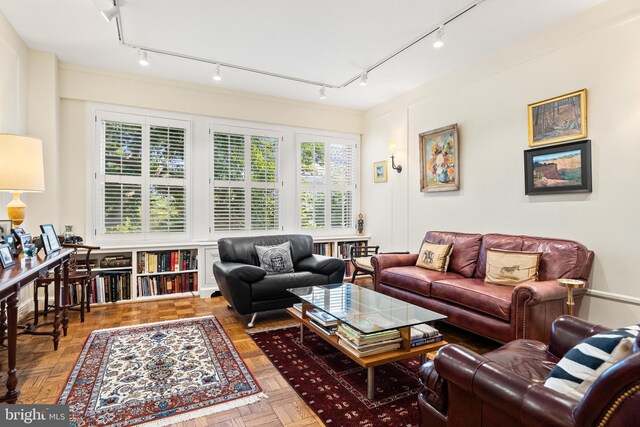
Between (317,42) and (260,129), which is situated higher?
(317,42)

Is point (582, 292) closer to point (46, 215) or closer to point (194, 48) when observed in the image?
point (194, 48)

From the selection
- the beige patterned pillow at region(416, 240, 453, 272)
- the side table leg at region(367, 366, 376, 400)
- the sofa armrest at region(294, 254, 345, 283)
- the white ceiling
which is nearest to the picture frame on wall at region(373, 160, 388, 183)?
the white ceiling

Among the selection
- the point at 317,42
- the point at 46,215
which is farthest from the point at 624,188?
the point at 46,215

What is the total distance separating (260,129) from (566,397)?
4.85 meters

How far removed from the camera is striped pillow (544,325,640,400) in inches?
41.8

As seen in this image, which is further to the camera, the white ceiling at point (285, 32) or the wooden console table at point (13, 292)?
the white ceiling at point (285, 32)

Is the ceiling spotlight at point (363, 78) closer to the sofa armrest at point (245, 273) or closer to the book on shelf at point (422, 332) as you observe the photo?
the sofa armrest at point (245, 273)

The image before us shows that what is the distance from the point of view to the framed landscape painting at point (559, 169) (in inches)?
116

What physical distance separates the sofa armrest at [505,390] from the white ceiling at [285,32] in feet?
9.19

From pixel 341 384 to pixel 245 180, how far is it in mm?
3490

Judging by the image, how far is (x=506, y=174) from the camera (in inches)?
142

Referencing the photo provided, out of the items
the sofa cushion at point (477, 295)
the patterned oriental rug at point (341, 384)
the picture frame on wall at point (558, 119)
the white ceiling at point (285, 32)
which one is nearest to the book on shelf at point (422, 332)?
the patterned oriental rug at point (341, 384)

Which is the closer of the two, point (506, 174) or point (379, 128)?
point (506, 174)

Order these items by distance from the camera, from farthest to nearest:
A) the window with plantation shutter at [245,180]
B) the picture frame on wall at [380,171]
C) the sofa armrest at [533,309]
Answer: the picture frame on wall at [380,171] → the window with plantation shutter at [245,180] → the sofa armrest at [533,309]
